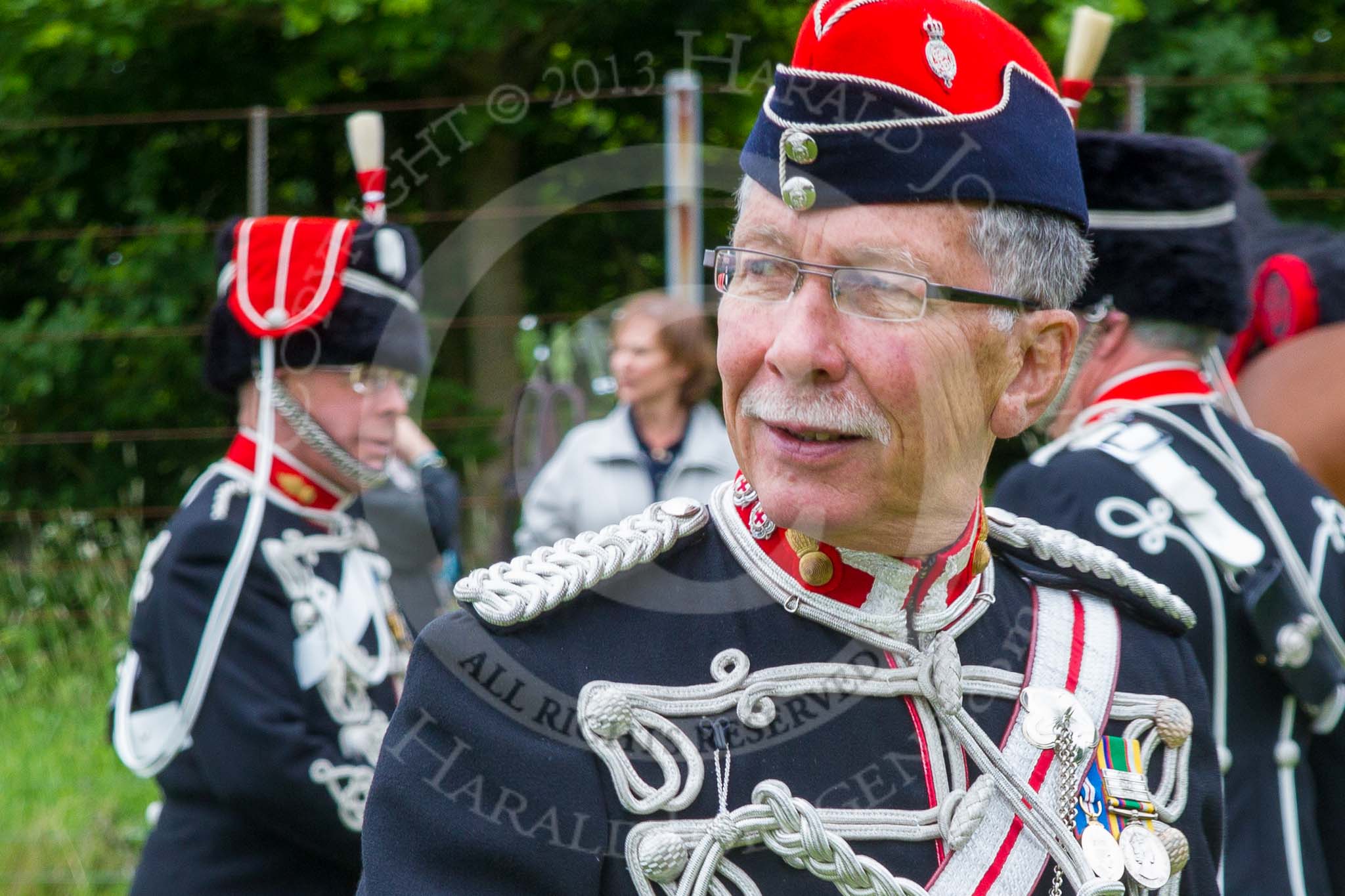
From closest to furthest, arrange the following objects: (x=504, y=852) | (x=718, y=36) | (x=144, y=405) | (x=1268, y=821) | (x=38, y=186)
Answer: (x=504, y=852) < (x=1268, y=821) < (x=718, y=36) < (x=144, y=405) < (x=38, y=186)

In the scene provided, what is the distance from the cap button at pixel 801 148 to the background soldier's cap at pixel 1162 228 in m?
1.50

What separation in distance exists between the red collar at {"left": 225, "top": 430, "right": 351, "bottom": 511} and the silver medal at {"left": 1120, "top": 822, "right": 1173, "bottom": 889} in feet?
6.87

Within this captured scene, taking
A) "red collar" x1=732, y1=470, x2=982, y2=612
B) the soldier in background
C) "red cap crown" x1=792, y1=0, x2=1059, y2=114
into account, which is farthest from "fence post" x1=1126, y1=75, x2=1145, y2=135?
"red collar" x1=732, y1=470, x2=982, y2=612

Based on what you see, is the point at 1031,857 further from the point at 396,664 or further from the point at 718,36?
the point at 718,36

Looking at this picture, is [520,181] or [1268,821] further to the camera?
[520,181]

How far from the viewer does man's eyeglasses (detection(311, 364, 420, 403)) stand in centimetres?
341

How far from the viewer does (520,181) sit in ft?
18.2

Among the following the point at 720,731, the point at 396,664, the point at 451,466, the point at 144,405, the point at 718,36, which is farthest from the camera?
the point at 144,405

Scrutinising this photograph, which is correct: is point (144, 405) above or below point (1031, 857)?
below

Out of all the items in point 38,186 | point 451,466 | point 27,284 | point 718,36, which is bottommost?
point 451,466

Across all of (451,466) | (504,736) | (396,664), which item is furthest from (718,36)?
(504,736)

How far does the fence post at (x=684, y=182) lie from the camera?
4.79m

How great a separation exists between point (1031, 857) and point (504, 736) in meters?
0.61

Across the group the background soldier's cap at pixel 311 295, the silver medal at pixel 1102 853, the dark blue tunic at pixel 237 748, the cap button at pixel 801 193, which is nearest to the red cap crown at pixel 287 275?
the background soldier's cap at pixel 311 295
